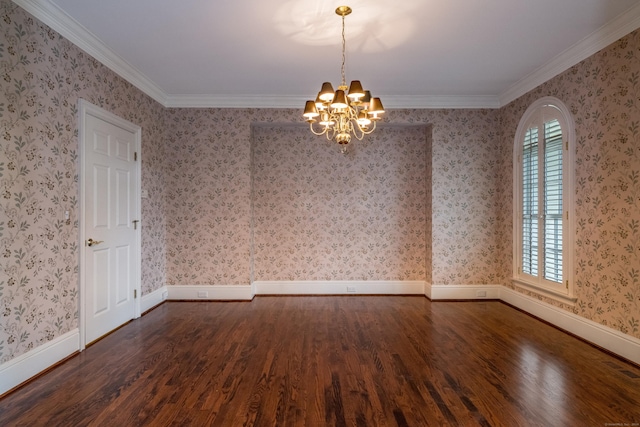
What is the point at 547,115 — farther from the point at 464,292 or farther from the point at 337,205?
the point at 337,205

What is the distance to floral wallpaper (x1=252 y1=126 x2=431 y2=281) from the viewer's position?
5.33 metres

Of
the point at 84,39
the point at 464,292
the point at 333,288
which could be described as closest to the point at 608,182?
the point at 464,292

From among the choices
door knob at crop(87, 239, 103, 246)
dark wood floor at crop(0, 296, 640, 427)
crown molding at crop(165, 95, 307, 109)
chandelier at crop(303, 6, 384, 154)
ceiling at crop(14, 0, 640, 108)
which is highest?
ceiling at crop(14, 0, 640, 108)

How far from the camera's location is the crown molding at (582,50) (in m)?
2.93

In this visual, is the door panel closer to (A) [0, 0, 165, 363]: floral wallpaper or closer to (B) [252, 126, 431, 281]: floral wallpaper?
(A) [0, 0, 165, 363]: floral wallpaper

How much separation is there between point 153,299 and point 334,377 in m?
3.10

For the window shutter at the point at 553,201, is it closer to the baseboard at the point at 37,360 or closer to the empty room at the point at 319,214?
the empty room at the point at 319,214

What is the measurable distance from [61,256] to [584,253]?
496 cm

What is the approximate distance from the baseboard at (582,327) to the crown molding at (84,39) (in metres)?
5.54

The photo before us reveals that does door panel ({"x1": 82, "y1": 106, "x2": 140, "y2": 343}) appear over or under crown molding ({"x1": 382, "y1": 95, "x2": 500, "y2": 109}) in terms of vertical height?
under

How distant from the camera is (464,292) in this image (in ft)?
16.5


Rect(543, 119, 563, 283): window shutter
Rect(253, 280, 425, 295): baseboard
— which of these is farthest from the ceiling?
Rect(253, 280, 425, 295): baseboard

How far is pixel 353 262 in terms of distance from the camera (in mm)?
5355

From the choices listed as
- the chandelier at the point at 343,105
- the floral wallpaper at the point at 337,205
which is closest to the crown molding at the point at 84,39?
the floral wallpaper at the point at 337,205
